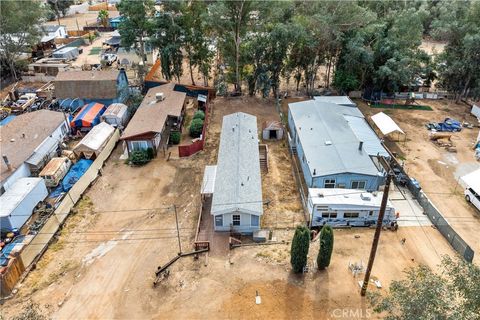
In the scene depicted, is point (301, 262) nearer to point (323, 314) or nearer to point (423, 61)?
point (323, 314)

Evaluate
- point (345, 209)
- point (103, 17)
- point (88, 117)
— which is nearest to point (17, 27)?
point (88, 117)

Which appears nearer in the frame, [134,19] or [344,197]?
[344,197]

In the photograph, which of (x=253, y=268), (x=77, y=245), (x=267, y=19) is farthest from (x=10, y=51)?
(x=253, y=268)

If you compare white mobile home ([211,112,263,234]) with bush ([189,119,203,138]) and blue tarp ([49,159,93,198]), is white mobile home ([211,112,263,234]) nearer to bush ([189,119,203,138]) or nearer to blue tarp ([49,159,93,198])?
bush ([189,119,203,138])

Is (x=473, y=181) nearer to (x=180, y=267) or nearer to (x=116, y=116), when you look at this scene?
(x=180, y=267)

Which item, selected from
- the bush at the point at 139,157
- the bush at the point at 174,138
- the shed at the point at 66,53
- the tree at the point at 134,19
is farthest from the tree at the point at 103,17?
the bush at the point at 139,157
